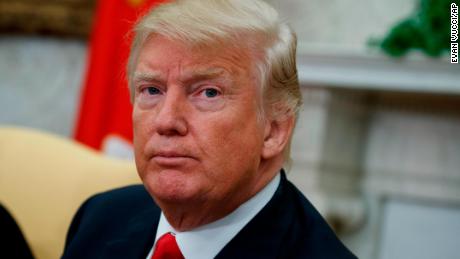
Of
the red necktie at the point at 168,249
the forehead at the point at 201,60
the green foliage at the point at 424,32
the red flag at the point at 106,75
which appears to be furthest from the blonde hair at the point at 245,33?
the red flag at the point at 106,75

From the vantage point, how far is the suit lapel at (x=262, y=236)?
1.74 metres

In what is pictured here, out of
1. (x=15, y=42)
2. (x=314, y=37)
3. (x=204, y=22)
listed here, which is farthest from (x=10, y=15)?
(x=204, y=22)

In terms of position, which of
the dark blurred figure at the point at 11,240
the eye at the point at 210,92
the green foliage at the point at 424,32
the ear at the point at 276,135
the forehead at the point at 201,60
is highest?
the green foliage at the point at 424,32

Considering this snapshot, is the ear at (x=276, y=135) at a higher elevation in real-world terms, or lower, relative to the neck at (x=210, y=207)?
higher

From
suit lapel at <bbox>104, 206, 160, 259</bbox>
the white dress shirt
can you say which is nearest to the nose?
the white dress shirt

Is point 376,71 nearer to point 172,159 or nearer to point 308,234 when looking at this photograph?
point 308,234

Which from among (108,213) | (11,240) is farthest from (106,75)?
(108,213)

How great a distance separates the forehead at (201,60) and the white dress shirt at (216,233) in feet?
0.97

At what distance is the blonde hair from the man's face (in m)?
0.03

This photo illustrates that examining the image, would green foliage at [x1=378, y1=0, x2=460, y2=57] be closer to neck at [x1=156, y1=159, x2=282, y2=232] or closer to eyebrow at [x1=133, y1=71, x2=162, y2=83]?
neck at [x1=156, y1=159, x2=282, y2=232]

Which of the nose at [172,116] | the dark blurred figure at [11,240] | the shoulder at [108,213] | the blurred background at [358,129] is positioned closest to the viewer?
the nose at [172,116]

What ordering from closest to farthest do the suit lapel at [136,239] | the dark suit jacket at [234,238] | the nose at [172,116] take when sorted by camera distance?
the nose at [172,116], the dark suit jacket at [234,238], the suit lapel at [136,239]

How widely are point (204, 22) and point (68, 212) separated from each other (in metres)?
1.14

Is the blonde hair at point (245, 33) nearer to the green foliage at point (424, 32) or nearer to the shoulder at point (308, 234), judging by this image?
the shoulder at point (308, 234)
